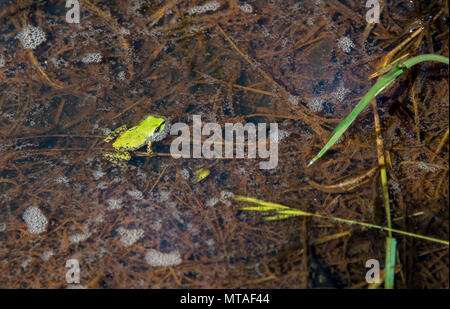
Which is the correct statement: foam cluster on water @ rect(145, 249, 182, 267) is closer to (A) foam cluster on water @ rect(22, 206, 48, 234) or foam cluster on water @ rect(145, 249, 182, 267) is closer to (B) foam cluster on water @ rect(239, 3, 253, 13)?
(A) foam cluster on water @ rect(22, 206, 48, 234)

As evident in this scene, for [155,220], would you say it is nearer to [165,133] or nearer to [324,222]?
[165,133]
